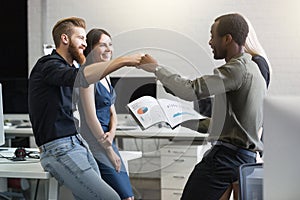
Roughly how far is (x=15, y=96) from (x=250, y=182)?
3.83 meters

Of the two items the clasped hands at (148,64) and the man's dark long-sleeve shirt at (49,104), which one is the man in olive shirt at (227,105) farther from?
the man's dark long-sleeve shirt at (49,104)

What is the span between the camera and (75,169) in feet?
8.93

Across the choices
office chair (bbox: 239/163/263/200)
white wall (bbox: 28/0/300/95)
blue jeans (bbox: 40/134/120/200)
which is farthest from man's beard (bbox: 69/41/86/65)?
white wall (bbox: 28/0/300/95)

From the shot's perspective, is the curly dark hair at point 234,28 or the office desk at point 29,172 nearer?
the curly dark hair at point 234,28

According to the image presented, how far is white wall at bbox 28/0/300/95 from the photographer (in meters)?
5.18

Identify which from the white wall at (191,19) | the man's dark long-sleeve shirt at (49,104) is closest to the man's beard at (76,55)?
the man's dark long-sleeve shirt at (49,104)

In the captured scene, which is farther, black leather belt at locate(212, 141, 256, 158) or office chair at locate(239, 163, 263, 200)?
black leather belt at locate(212, 141, 256, 158)

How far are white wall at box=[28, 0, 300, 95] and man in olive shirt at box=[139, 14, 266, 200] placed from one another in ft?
7.41

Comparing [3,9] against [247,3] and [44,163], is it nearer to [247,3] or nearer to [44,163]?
[247,3]

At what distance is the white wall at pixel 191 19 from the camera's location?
518 cm

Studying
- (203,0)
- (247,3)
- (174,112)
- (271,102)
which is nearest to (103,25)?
(203,0)

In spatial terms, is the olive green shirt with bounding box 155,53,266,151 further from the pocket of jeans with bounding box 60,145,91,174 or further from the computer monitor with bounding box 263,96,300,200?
the computer monitor with bounding box 263,96,300,200

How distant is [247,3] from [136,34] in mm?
2858

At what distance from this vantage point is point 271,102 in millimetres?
1242
